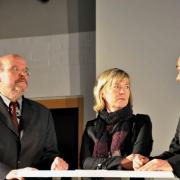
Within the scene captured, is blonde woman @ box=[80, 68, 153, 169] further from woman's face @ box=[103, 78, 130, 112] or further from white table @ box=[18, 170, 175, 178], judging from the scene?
white table @ box=[18, 170, 175, 178]

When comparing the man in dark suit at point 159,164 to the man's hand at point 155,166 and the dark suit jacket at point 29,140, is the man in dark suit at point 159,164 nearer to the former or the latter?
the man's hand at point 155,166

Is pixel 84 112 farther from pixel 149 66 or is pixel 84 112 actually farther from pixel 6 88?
pixel 6 88

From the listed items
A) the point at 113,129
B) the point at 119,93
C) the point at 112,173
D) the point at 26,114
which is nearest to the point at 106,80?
the point at 119,93

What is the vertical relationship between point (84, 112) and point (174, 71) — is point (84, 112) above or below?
below

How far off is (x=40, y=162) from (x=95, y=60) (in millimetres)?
1292

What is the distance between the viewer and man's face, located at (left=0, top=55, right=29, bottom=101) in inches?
94.2

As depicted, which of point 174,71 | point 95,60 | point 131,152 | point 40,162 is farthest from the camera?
point 95,60

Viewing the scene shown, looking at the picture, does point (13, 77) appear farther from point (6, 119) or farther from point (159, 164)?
point (159, 164)

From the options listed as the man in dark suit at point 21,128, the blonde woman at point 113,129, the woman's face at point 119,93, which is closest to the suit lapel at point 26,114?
the man in dark suit at point 21,128

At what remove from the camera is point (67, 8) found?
3.68m

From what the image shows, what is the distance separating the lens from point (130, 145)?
222cm

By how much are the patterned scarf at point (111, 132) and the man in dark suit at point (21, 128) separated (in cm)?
23

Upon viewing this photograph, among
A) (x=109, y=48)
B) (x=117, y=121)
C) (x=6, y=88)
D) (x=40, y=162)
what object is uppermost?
(x=109, y=48)

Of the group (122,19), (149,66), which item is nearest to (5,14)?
(122,19)
